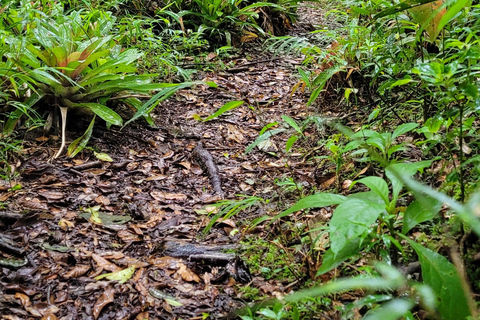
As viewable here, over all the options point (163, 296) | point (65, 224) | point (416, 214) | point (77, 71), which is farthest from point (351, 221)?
point (77, 71)

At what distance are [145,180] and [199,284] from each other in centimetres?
114

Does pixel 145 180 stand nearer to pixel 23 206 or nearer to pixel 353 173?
pixel 23 206

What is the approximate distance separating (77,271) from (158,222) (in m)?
0.59

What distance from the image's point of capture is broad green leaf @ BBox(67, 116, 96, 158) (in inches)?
106

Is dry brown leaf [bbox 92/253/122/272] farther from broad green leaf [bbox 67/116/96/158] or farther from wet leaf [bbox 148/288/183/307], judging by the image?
broad green leaf [bbox 67/116/96/158]

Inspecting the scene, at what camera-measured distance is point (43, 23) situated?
9.41ft

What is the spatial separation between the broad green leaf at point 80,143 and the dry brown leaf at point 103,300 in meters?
1.35

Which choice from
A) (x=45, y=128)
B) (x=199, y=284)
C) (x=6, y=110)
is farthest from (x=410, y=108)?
(x=6, y=110)

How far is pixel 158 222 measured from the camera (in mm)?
2264

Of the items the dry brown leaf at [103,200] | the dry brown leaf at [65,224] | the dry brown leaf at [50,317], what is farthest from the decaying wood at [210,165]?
the dry brown leaf at [50,317]

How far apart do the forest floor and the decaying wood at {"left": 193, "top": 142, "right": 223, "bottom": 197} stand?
1 cm

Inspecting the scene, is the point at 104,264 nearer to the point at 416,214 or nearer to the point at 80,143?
the point at 80,143

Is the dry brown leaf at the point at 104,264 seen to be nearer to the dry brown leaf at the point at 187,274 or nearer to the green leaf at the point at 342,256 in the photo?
the dry brown leaf at the point at 187,274

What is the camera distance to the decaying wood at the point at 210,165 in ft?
8.63
